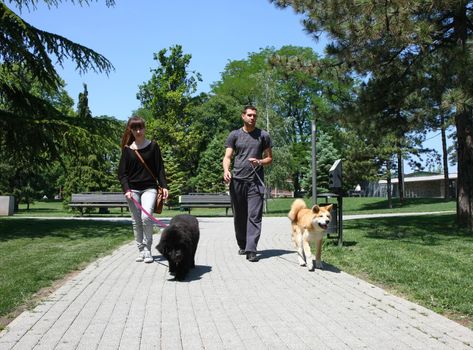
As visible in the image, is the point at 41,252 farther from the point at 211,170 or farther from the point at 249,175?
the point at 211,170

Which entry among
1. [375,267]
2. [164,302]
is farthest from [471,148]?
[164,302]

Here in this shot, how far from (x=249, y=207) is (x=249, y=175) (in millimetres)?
517

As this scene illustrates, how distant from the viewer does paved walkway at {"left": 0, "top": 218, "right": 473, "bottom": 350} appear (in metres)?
4.03

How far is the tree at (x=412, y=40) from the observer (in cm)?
1070

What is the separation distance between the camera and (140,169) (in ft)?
25.0

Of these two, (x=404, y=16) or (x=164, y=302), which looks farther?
(x=404, y=16)

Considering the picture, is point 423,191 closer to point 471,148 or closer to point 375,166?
point 375,166

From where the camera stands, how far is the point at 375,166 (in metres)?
37.3

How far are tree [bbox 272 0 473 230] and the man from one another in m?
4.79

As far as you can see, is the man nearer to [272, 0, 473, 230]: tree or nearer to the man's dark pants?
the man's dark pants

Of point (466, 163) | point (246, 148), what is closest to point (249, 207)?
point (246, 148)

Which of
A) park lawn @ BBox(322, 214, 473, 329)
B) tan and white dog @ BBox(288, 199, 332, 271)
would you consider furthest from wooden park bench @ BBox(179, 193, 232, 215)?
tan and white dog @ BBox(288, 199, 332, 271)

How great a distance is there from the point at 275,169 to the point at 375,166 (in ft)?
34.5

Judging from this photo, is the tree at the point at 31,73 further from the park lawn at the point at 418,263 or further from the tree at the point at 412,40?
the park lawn at the point at 418,263
